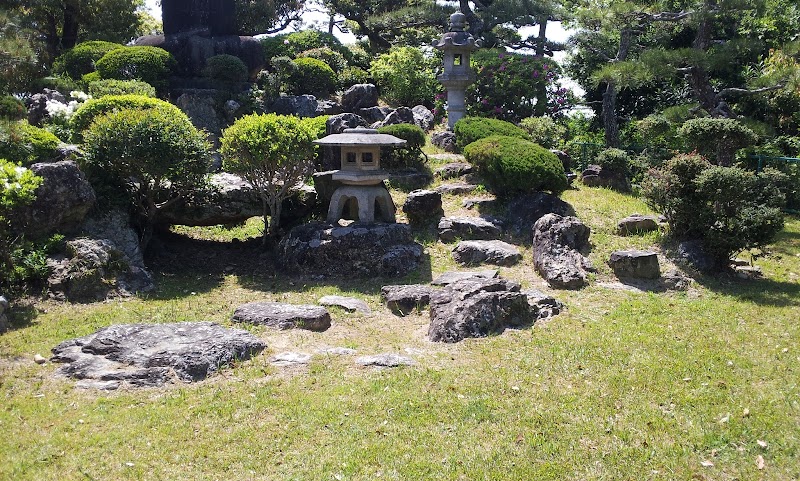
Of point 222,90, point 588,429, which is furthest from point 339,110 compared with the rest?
point 588,429

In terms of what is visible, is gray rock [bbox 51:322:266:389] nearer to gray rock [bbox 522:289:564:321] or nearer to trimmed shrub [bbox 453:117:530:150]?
gray rock [bbox 522:289:564:321]

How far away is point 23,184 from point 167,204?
3550 millimetres

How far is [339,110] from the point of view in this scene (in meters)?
20.9

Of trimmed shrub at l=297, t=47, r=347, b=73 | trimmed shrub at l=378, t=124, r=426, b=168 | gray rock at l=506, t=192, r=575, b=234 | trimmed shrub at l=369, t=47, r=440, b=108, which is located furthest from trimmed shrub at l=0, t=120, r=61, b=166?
trimmed shrub at l=297, t=47, r=347, b=73

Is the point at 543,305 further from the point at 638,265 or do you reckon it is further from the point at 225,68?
the point at 225,68

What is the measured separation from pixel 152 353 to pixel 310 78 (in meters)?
16.1

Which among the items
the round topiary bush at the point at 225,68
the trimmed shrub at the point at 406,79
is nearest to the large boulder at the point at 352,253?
the round topiary bush at the point at 225,68

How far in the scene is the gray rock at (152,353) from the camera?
689cm

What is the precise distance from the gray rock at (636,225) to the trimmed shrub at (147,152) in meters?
8.18

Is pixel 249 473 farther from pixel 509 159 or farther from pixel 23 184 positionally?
pixel 509 159

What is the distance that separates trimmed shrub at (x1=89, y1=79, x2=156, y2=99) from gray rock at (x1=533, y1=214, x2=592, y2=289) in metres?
11.1

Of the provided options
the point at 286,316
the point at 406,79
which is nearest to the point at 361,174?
the point at 286,316

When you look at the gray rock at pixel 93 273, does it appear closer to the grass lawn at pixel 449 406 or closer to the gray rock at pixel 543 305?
the grass lawn at pixel 449 406

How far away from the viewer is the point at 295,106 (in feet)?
65.7
